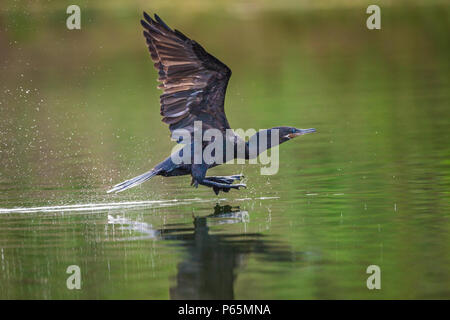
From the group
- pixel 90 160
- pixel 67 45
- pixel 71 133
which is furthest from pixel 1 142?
pixel 67 45

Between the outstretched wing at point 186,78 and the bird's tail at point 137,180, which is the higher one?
the outstretched wing at point 186,78

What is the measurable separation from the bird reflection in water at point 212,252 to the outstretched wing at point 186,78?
998 millimetres

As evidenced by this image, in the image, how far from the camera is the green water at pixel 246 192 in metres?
7.22

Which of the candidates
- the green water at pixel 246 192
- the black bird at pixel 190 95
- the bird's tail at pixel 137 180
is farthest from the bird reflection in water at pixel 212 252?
the black bird at pixel 190 95

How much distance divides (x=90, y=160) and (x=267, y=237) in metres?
5.25

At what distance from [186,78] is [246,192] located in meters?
1.64

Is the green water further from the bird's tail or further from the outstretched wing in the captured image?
the outstretched wing

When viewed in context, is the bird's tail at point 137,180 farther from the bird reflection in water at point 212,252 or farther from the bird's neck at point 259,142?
the bird's neck at point 259,142

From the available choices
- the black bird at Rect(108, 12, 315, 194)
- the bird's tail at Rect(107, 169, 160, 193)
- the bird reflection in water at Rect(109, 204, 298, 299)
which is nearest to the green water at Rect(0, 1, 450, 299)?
the bird reflection in water at Rect(109, 204, 298, 299)

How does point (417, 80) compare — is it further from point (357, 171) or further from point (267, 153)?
point (357, 171)

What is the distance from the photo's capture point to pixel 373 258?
24.7ft

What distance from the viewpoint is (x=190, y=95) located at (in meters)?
9.52

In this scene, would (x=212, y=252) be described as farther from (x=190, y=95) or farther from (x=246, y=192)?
(x=246, y=192)

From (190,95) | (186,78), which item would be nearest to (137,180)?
(190,95)
